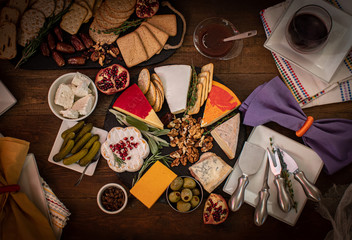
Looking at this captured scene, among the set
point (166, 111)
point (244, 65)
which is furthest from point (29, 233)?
point (244, 65)

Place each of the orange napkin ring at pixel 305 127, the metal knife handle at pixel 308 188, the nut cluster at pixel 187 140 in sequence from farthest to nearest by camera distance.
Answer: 1. the nut cluster at pixel 187 140
2. the orange napkin ring at pixel 305 127
3. the metal knife handle at pixel 308 188

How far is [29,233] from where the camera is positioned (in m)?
1.45

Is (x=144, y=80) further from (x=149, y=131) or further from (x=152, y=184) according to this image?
(x=152, y=184)

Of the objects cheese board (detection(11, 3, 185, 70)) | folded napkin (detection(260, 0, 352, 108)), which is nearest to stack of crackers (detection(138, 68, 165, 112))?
cheese board (detection(11, 3, 185, 70))

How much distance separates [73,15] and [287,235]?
1.94 meters

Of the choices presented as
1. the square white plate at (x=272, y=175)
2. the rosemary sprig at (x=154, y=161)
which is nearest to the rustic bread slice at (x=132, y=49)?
the rosemary sprig at (x=154, y=161)

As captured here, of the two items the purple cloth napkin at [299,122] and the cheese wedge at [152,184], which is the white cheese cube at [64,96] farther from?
the purple cloth napkin at [299,122]

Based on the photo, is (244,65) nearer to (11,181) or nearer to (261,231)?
(261,231)

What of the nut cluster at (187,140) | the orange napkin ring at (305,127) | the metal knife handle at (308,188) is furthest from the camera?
the nut cluster at (187,140)

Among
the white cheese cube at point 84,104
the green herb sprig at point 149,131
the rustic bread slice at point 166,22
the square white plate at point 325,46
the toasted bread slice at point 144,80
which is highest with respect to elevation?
the square white plate at point 325,46

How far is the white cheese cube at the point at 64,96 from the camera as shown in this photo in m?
1.53

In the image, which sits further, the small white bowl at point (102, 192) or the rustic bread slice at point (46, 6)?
the rustic bread slice at point (46, 6)

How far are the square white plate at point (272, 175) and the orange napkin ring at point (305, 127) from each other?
60 mm

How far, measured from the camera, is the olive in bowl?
148cm
